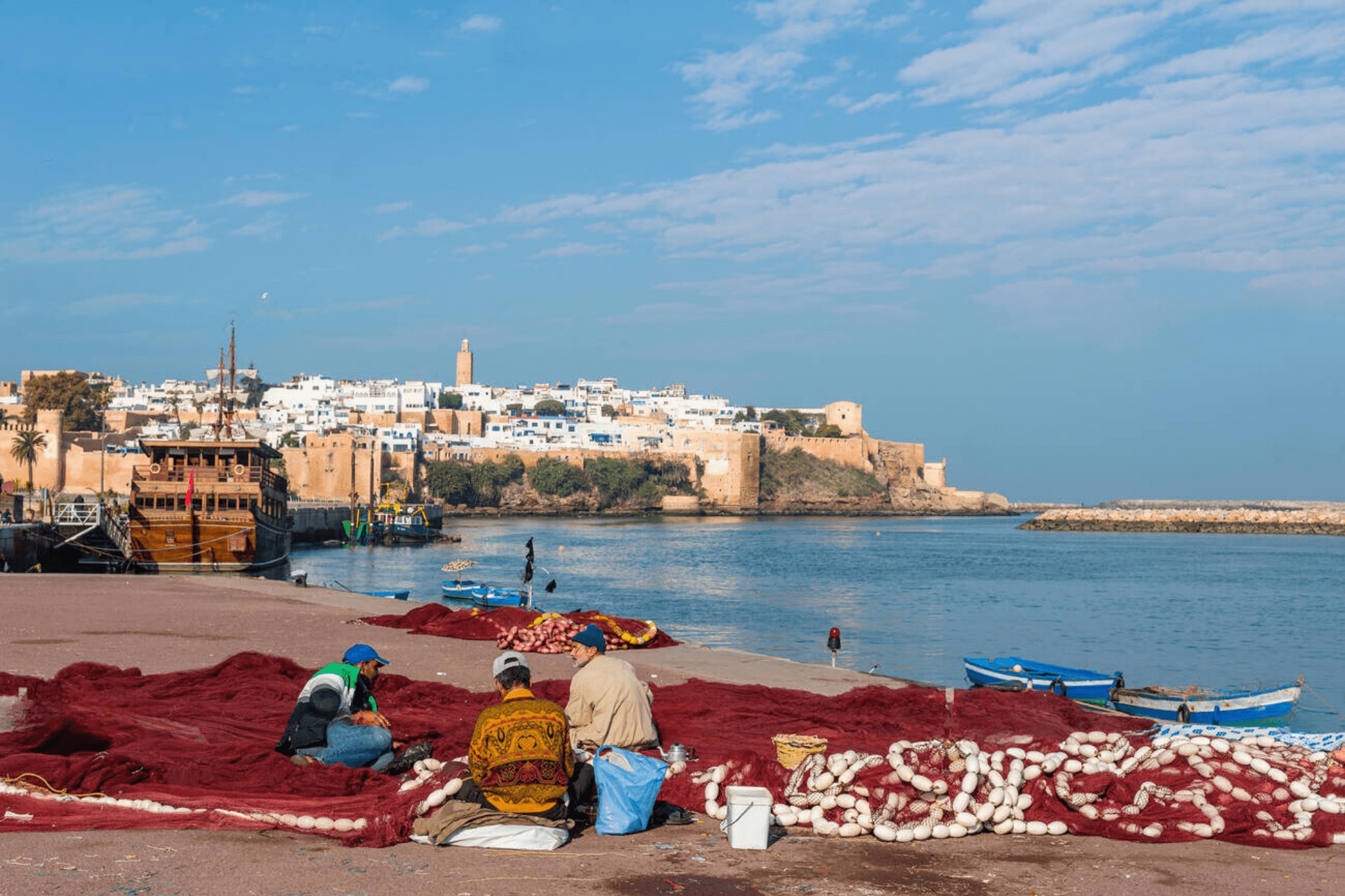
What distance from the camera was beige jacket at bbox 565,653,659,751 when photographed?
241 inches

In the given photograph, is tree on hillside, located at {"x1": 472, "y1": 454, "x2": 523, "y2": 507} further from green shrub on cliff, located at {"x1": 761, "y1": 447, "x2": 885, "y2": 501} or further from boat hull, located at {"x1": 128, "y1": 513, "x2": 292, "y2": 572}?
boat hull, located at {"x1": 128, "y1": 513, "x2": 292, "y2": 572}

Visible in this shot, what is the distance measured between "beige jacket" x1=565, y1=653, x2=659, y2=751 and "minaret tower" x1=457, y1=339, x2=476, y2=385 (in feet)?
519

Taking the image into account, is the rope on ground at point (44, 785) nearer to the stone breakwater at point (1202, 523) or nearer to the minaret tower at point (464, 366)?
the stone breakwater at point (1202, 523)

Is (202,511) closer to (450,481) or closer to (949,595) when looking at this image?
(949,595)

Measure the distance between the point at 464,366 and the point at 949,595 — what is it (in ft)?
433

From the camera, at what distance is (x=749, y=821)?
16.3ft

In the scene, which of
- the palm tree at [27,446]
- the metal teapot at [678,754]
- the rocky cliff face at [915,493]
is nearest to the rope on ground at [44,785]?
the metal teapot at [678,754]

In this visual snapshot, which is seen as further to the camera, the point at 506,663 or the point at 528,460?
the point at 528,460

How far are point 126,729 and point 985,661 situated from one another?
11782 mm

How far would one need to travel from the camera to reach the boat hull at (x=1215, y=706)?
531 inches

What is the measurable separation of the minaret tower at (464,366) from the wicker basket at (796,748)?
158469mm

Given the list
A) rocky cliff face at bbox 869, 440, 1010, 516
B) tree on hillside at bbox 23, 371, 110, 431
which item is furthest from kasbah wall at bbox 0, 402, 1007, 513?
tree on hillside at bbox 23, 371, 110, 431

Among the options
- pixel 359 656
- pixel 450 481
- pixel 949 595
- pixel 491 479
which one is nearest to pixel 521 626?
pixel 359 656

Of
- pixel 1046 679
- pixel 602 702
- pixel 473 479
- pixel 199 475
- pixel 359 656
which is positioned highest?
pixel 199 475
